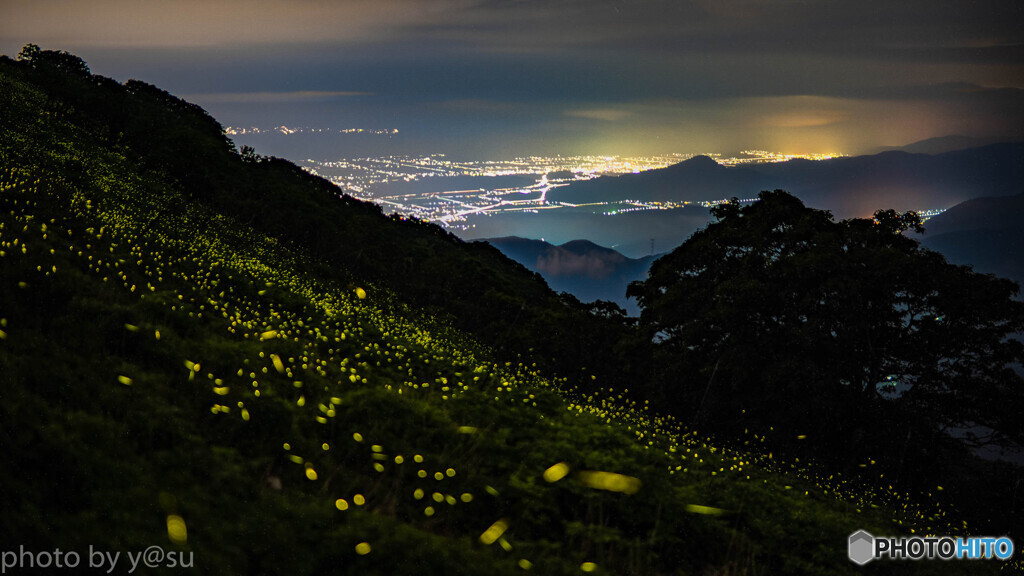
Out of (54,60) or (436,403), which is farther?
(54,60)

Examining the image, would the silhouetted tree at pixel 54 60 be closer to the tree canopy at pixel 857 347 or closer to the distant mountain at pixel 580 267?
the tree canopy at pixel 857 347

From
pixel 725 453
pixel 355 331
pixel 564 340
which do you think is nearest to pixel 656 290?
pixel 564 340

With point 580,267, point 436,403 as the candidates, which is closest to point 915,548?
point 436,403

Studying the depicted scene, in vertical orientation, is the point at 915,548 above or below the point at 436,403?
below

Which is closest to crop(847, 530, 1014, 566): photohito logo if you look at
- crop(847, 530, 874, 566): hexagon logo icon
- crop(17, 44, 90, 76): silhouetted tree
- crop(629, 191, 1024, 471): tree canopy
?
crop(847, 530, 874, 566): hexagon logo icon

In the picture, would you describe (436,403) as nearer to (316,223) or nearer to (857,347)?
(857,347)

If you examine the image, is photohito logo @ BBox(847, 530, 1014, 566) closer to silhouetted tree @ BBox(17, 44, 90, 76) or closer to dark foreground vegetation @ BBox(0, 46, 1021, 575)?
dark foreground vegetation @ BBox(0, 46, 1021, 575)
